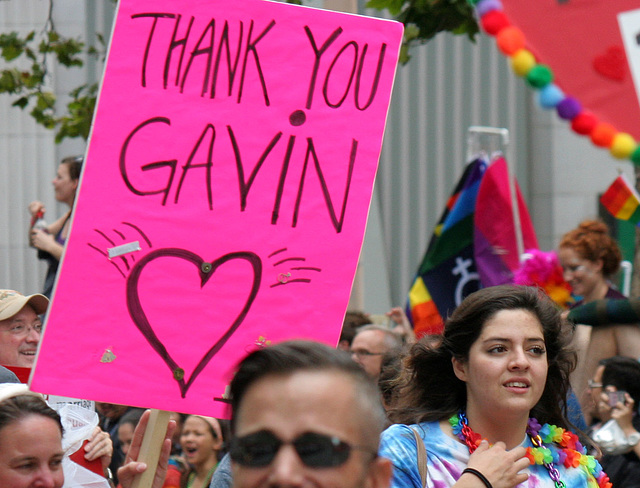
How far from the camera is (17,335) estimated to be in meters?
4.59

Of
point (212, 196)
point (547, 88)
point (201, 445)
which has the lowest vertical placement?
point (201, 445)

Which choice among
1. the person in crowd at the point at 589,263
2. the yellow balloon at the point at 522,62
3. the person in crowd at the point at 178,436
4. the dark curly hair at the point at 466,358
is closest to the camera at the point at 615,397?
the person in crowd at the point at 589,263

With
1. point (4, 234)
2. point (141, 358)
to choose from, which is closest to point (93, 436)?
point (141, 358)

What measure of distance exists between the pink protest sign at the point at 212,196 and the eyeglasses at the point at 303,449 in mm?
1437

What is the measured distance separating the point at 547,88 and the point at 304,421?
1.22 metres

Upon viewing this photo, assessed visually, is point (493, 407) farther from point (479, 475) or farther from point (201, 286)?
point (201, 286)

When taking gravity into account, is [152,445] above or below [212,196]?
below

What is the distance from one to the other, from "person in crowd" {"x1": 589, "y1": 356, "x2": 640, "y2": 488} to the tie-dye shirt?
152cm

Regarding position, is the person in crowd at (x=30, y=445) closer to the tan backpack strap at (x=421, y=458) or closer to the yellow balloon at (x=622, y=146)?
the tan backpack strap at (x=421, y=458)

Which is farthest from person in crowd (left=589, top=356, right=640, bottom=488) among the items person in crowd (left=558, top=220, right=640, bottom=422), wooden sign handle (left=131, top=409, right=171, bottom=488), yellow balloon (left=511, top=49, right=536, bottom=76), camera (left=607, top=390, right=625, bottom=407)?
yellow balloon (left=511, top=49, right=536, bottom=76)

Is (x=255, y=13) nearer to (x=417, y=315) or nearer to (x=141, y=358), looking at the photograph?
(x=141, y=358)

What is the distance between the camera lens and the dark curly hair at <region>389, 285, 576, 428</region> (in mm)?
3398

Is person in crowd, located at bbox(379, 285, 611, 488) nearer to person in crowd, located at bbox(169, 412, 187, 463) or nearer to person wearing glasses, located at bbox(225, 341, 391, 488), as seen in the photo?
person wearing glasses, located at bbox(225, 341, 391, 488)

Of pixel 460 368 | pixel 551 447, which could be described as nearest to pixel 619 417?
pixel 551 447
